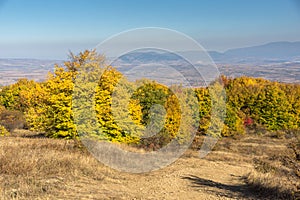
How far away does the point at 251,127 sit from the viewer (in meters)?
70.9

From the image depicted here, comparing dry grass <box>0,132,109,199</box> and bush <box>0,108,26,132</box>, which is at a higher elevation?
dry grass <box>0,132,109,199</box>

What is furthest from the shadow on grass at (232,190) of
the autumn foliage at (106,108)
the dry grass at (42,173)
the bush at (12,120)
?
the bush at (12,120)

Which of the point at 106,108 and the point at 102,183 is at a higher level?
the point at 106,108

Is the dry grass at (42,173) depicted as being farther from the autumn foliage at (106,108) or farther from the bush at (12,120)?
the bush at (12,120)

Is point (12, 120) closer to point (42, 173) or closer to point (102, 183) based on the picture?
point (42, 173)

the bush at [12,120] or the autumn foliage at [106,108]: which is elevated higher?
the autumn foliage at [106,108]

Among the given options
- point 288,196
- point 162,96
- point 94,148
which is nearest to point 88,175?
point 94,148

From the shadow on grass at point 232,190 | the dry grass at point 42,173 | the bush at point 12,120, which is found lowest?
the bush at point 12,120

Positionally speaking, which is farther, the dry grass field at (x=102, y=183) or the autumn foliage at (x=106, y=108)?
the autumn foliage at (x=106, y=108)

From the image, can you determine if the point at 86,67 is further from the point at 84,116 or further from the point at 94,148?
the point at 94,148

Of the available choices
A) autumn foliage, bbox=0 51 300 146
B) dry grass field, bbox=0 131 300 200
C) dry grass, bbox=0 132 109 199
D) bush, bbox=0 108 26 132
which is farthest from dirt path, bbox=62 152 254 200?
bush, bbox=0 108 26 132

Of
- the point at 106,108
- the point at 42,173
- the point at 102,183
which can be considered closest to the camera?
the point at 42,173

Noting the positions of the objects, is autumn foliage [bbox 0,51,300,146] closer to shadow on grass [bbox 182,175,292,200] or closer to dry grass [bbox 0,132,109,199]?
dry grass [bbox 0,132,109,199]

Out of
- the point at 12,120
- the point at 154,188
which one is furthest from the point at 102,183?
the point at 12,120
